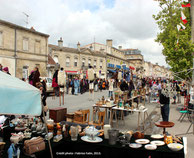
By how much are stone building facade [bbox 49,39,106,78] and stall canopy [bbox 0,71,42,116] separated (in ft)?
88.5

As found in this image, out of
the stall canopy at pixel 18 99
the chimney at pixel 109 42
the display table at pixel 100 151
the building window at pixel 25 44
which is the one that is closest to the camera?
the stall canopy at pixel 18 99

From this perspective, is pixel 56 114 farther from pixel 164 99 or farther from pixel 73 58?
pixel 73 58

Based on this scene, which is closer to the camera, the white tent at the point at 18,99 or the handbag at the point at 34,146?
the white tent at the point at 18,99

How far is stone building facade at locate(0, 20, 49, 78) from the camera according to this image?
823 inches

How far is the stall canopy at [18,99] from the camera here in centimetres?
270

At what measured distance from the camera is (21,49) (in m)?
22.9

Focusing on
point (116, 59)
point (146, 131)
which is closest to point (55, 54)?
point (116, 59)

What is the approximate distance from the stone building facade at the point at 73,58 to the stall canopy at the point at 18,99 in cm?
2697

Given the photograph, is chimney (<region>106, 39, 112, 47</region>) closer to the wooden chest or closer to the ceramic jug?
the wooden chest

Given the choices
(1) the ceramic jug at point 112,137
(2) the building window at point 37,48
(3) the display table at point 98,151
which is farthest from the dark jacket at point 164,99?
(2) the building window at point 37,48

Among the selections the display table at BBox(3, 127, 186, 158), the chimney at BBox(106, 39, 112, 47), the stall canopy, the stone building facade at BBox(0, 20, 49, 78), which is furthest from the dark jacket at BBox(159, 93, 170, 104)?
the chimney at BBox(106, 39, 112, 47)

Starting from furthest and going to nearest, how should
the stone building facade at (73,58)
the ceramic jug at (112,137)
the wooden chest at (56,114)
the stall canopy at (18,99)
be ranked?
the stone building facade at (73,58), the wooden chest at (56,114), the ceramic jug at (112,137), the stall canopy at (18,99)

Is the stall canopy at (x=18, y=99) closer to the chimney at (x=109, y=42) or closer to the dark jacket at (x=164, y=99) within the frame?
the dark jacket at (x=164, y=99)

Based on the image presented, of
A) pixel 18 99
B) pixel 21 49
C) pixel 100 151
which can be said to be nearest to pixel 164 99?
pixel 100 151
